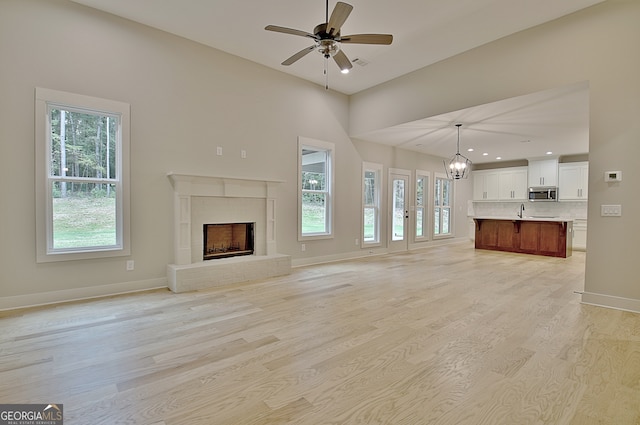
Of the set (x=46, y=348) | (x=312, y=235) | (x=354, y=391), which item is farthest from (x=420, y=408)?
(x=312, y=235)

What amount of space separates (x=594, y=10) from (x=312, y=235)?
507cm

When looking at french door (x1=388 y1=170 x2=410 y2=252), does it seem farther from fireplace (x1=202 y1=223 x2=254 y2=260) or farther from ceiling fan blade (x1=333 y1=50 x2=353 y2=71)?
ceiling fan blade (x1=333 y1=50 x2=353 y2=71)

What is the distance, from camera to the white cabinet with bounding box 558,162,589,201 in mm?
8164

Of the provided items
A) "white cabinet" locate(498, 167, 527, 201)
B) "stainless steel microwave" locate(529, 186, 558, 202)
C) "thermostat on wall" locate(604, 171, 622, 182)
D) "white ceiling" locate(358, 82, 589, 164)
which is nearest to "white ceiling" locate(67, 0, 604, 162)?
"white ceiling" locate(358, 82, 589, 164)

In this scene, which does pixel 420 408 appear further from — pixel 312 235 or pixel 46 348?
pixel 312 235

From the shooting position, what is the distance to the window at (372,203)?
7.09m

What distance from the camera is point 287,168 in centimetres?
557

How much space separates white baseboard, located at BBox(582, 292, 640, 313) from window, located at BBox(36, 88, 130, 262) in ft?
19.1

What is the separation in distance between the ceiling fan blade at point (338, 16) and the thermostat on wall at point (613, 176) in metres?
3.48

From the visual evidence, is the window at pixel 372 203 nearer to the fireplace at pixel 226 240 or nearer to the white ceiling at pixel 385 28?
the white ceiling at pixel 385 28

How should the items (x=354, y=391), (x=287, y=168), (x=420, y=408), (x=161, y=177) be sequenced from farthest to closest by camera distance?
(x=287, y=168), (x=161, y=177), (x=354, y=391), (x=420, y=408)

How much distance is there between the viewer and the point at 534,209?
30.8 feet

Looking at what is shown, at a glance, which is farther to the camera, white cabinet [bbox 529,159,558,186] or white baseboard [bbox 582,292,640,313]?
white cabinet [bbox 529,159,558,186]

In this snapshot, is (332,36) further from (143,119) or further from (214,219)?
(214,219)
